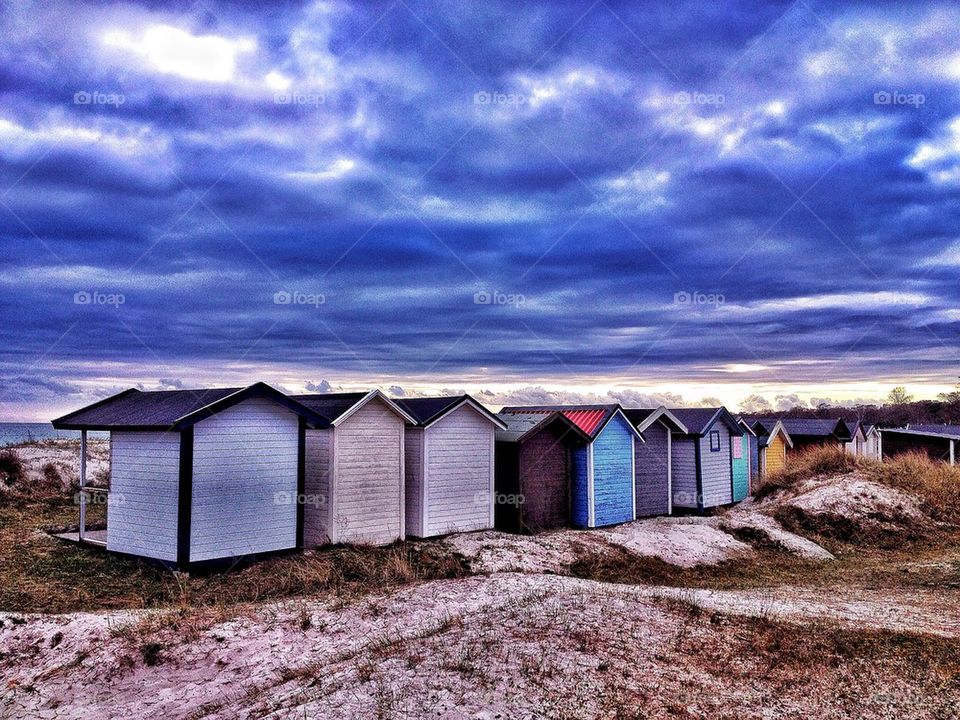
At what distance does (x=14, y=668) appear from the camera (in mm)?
Result: 10195

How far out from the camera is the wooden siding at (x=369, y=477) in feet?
55.6

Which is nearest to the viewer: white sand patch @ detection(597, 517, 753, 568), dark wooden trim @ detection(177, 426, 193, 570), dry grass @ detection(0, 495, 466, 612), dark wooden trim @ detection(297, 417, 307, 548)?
dry grass @ detection(0, 495, 466, 612)

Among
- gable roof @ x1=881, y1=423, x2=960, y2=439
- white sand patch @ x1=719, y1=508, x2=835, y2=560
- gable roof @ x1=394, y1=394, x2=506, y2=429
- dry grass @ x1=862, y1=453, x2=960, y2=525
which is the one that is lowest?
white sand patch @ x1=719, y1=508, x2=835, y2=560

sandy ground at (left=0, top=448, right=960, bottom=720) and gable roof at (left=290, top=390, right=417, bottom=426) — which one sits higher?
gable roof at (left=290, top=390, right=417, bottom=426)

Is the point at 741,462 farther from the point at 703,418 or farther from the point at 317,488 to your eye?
the point at 317,488

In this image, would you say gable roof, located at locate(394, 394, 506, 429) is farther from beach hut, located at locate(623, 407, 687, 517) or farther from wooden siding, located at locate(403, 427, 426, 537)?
beach hut, located at locate(623, 407, 687, 517)

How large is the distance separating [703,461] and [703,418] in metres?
1.86

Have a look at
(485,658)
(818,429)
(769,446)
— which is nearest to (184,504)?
(485,658)

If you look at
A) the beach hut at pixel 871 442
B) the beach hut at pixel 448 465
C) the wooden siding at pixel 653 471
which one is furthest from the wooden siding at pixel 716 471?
the beach hut at pixel 871 442

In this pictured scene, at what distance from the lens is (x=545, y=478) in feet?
71.5

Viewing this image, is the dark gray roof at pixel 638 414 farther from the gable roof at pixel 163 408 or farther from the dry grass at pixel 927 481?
the gable roof at pixel 163 408

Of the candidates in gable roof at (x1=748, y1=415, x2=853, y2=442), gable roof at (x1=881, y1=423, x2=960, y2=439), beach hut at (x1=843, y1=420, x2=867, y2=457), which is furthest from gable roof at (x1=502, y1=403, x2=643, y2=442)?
gable roof at (x1=881, y1=423, x2=960, y2=439)

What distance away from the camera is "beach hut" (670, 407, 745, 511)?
2880cm

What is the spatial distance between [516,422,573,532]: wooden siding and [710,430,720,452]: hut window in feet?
32.5
